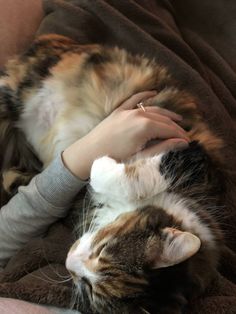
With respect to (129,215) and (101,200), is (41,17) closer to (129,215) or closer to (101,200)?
(101,200)

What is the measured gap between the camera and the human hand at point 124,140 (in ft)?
4.11

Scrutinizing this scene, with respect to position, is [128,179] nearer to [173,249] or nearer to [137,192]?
[137,192]

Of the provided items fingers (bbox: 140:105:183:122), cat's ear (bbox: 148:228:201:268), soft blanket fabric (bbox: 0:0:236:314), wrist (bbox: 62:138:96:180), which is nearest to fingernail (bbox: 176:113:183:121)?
fingers (bbox: 140:105:183:122)

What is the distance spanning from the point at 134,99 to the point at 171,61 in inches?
14.7

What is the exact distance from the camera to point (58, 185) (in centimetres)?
126

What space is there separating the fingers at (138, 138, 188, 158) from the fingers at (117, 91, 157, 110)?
0.55 ft

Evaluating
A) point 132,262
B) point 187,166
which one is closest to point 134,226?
→ point 132,262

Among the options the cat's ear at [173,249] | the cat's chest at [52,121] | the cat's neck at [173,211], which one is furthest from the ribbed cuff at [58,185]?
the cat's ear at [173,249]

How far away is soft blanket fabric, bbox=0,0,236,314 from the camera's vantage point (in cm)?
113

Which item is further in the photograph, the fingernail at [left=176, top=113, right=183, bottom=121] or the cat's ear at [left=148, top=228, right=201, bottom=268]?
the fingernail at [left=176, top=113, right=183, bottom=121]

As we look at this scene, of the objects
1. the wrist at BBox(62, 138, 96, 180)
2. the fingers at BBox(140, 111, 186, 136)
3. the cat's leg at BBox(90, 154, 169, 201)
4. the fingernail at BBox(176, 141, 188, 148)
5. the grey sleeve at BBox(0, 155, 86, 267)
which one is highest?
the fingers at BBox(140, 111, 186, 136)

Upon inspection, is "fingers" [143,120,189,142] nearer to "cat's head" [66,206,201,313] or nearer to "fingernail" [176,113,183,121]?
"fingernail" [176,113,183,121]

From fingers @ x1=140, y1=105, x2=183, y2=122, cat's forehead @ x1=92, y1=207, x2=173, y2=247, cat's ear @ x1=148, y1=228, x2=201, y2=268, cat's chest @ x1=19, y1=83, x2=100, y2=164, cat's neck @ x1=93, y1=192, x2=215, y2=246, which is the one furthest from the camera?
cat's chest @ x1=19, y1=83, x2=100, y2=164

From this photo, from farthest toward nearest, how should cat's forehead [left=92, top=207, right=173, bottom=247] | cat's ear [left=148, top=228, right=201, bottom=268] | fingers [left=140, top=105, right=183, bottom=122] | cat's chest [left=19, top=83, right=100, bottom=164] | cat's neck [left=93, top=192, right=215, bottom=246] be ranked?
cat's chest [left=19, top=83, right=100, bottom=164]
fingers [left=140, top=105, right=183, bottom=122]
cat's neck [left=93, top=192, right=215, bottom=246]
cat's forehead [left=92, top=207, right=173, bottom=247]
cat's ear [left=148, top=228, right=201, bottom=268]
